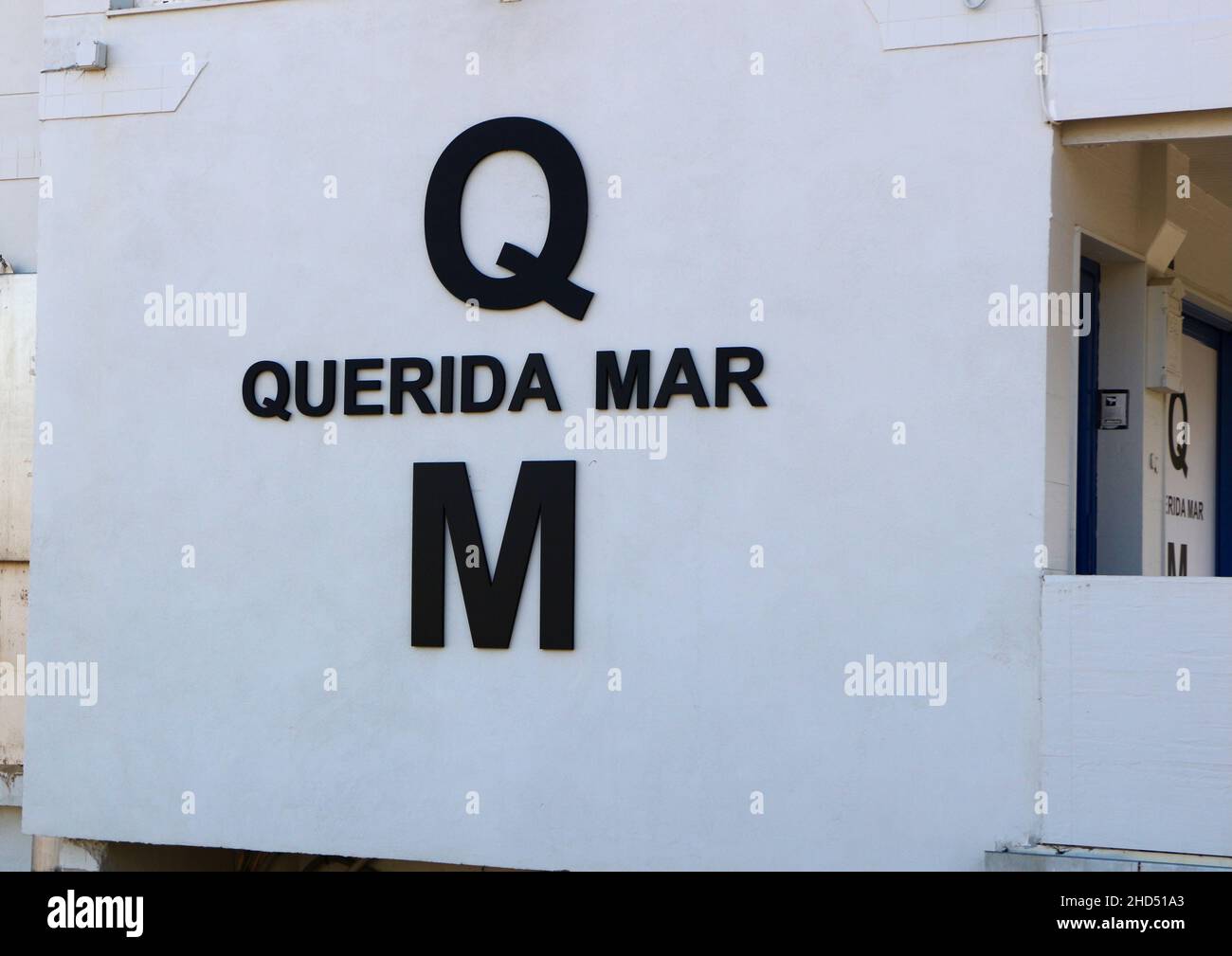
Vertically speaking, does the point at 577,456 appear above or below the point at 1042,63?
below

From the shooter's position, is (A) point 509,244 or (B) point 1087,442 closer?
(A) point 509,244

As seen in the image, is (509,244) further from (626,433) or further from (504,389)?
(626,433)

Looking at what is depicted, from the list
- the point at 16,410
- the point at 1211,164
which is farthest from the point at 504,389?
the point at 1211,164

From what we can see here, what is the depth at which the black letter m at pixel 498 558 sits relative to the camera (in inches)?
296

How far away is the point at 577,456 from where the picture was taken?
7.53m

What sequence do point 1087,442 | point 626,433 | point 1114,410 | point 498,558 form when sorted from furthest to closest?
point 1114,410 → point 1087,442 → point 498,558 → point 626,433

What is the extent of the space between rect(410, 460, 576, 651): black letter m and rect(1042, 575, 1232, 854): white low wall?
7.48 feet

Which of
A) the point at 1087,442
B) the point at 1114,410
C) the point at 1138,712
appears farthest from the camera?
the point at 1114,410

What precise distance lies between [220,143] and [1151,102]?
187 inches

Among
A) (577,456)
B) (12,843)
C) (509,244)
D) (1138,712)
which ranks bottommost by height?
(12,843)

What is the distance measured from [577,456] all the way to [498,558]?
65 centimetres

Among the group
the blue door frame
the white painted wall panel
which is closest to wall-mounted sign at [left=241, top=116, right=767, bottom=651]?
the blue door frame

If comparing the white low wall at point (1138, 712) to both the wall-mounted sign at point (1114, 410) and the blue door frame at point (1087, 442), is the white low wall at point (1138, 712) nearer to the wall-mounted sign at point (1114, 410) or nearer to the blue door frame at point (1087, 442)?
the blue door frame at point (1087, 442)
